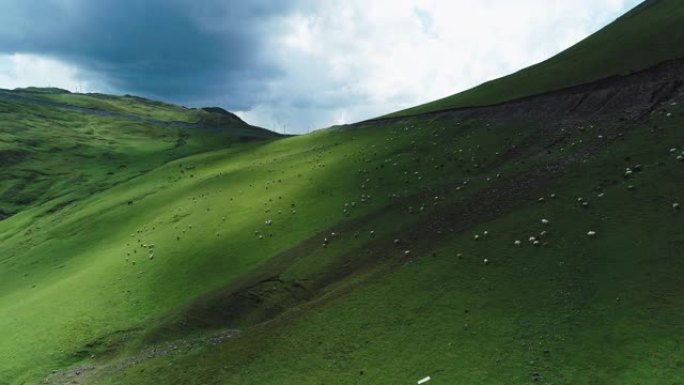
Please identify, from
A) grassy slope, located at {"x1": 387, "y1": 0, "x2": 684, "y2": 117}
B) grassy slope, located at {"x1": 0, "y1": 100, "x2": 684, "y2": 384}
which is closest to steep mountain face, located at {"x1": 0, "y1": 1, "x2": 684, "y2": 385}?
grassy slope, located at {"x1": 0, "y1": 100, "x2": 684, "y2": 384}

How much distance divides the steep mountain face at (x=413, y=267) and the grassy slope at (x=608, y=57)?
7.29ft

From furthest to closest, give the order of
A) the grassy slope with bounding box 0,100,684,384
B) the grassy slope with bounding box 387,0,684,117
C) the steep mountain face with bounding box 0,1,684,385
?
the grassy slope with bounding box 387,0,684,117 < the steep mountain face with bounding box 0,1,684,385 < the grassy slope with bounding box 0,100,684,384

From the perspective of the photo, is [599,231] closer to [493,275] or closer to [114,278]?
[493,275]

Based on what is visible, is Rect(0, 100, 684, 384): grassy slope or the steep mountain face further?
the steep mountain face

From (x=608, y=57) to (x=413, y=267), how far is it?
48.5 meters

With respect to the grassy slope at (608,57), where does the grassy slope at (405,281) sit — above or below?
below

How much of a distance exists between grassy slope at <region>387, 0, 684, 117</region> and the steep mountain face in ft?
7.29

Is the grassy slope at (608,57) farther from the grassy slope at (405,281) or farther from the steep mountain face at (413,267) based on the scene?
the grassy slope at (405,281)

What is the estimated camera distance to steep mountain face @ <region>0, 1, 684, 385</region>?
80.0 ft

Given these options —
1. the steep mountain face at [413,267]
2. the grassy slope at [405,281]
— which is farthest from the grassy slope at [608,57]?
the grassy slope at [405,281]

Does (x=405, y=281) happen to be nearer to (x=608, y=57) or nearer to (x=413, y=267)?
(x=413, y=267)

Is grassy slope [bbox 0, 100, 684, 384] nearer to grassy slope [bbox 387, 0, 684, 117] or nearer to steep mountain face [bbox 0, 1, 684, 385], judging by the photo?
steep mountain face [bbox 0, 1, 684, 385]

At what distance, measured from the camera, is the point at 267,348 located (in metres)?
29.4

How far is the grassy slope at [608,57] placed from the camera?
58.9 m
